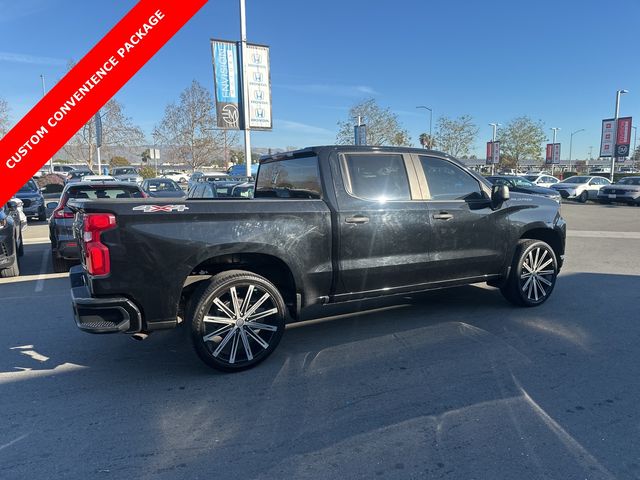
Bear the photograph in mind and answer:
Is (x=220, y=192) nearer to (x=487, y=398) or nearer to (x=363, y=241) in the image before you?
(x=363, y=241)

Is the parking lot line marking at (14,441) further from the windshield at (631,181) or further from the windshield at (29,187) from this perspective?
the windshield at (631,181)

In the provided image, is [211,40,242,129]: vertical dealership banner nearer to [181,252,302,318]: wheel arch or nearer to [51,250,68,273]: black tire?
[51,250,68,273]: black tire

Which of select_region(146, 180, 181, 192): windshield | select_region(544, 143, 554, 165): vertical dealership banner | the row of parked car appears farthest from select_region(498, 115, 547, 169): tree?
select_region(146, 180, 181, 192): windshield

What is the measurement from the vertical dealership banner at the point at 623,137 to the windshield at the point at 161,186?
3314cm

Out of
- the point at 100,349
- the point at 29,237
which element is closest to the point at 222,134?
the point at 29,237

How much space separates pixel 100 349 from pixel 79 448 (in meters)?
1.76

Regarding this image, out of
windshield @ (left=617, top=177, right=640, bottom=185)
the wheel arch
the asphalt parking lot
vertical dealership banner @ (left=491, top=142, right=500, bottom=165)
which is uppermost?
vertical dealership banner @ (left=491, top=142, right=500, bottom=165)

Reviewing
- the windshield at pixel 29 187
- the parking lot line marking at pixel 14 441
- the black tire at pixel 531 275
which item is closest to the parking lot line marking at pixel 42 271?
the parking lot line marking at pixel 14 441

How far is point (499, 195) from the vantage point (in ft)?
16.0

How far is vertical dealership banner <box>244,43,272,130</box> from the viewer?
51.4ft

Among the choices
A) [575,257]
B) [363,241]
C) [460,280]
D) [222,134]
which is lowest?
[575,257]

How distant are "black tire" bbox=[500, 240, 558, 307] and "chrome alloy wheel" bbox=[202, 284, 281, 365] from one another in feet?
10.1

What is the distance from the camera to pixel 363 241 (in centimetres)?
428

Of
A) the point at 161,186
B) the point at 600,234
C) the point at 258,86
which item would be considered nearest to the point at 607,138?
the point at 600,234
